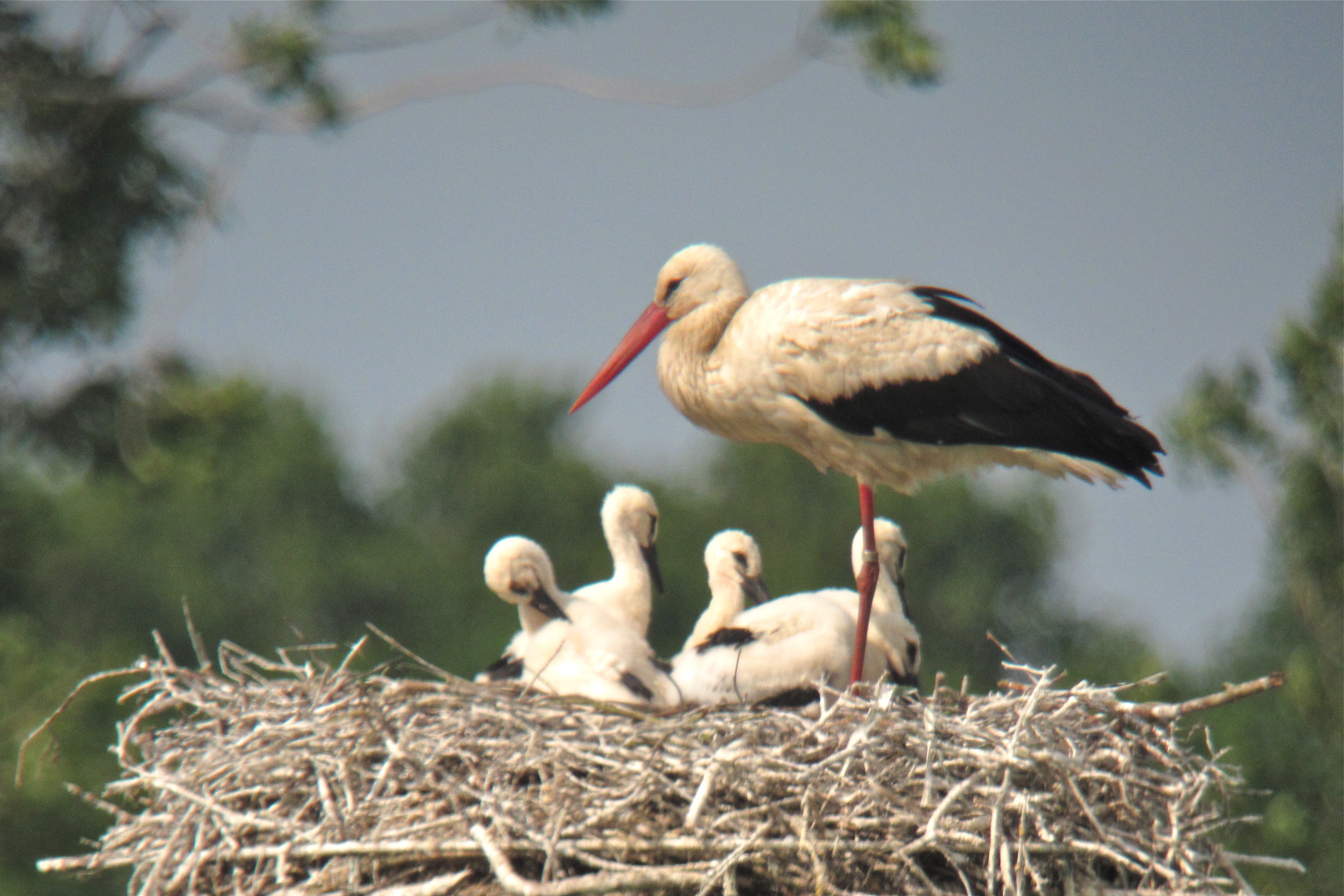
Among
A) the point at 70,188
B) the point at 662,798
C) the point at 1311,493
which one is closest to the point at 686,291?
the point at 662,798

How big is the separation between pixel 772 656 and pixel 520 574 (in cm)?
96

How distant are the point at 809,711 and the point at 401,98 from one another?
24.3 feet

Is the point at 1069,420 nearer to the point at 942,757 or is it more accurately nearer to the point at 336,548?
the point at 942,757

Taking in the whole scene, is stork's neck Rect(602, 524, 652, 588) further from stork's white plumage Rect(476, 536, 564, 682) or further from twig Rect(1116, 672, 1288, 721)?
twig Rect(1116, 672, 1288, 721)

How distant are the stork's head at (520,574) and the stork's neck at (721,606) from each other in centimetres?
55

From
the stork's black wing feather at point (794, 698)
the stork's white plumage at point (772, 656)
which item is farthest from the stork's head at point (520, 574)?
the stork's black wing feather at point (794, 698)

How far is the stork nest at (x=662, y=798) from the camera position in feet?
11.7

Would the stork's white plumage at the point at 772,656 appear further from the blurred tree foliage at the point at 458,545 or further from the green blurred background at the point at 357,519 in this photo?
the blurred tree foliage at the point at 458,545

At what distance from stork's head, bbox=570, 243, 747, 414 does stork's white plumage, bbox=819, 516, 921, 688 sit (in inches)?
39.9

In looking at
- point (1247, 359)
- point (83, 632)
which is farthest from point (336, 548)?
point (1247, 359)

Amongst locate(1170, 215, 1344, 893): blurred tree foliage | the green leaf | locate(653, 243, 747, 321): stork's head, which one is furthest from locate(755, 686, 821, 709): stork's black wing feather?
locate(1170, 215, 1344, 893): blurred tree foliage

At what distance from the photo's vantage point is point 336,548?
3312cm

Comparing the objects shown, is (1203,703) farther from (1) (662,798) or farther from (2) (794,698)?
(2) (794,698)

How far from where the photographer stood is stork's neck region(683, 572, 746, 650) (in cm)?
572
